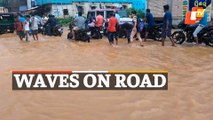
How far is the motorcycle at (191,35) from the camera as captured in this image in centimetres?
1047

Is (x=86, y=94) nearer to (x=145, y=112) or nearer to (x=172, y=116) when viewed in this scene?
(x=145, y=112)

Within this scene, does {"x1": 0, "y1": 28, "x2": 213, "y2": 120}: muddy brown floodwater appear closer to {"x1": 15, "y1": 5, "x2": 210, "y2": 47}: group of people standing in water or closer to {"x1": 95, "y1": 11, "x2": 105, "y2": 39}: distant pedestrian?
{"x1": 15, "y1": 5, "x2": 210, "y2": 47}: group of people standing in water

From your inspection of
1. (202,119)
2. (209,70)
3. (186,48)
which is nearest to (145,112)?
(202,119)

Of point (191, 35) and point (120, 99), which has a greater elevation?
point (191, 35)

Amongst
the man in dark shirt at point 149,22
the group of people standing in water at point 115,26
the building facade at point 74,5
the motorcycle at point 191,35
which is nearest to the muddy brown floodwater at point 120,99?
the motorcycle at point 191,35

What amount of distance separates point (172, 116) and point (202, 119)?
0.41m

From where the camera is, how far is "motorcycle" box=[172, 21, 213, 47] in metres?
10.5

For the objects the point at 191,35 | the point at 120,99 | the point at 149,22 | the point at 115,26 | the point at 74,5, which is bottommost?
the point at 120,99

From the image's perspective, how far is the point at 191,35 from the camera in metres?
11.1

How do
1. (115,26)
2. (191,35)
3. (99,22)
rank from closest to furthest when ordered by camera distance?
(191,35), (115,26), (99,22)

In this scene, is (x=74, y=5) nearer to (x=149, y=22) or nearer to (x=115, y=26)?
(x=149, y=22)

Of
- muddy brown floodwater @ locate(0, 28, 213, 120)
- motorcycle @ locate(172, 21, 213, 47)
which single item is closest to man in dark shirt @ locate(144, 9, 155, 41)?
motorcycle @ locate(172, 21, 213, 47)

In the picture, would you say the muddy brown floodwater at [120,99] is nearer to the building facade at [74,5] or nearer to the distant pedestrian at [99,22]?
the distant pedestrian at [99,22]

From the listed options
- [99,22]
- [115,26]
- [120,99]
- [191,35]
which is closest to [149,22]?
[115,26]
